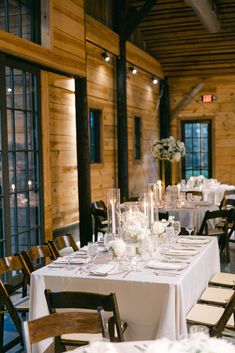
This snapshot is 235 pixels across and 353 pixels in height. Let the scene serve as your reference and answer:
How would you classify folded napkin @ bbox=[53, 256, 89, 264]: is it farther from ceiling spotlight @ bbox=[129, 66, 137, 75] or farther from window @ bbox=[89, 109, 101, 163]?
ceiling spotlight @ bbox=[129, 66, 137, 75]

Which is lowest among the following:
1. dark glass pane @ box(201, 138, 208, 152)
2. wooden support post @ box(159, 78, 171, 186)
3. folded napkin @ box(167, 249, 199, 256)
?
folded napkin @ box(167, 249, 199, 256)

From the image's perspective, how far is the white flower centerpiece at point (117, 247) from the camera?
384 centimetres

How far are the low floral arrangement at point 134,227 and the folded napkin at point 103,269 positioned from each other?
1.03ft

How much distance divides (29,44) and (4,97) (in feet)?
2.15

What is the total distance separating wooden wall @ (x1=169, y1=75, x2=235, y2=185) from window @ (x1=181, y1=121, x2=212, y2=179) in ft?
0.70

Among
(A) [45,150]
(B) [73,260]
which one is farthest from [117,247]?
(A) [45,150]

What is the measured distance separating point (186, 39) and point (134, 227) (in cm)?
834

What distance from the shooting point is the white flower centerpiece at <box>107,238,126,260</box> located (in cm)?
384

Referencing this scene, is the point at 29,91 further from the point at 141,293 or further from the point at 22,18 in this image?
the point at 141,293

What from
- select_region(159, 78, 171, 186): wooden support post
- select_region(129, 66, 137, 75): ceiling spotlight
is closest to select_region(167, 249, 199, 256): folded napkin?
select_region(129, 66, 137, 75): ceiling spotlight

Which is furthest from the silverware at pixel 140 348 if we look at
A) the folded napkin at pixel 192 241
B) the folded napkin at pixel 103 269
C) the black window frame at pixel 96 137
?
the black window frame at pixel 96 137

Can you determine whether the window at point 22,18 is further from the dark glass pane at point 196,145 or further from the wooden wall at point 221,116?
the dark glass pane at point 196,145

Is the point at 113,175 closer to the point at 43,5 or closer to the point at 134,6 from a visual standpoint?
the point at 134,6

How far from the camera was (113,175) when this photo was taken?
10094mm
